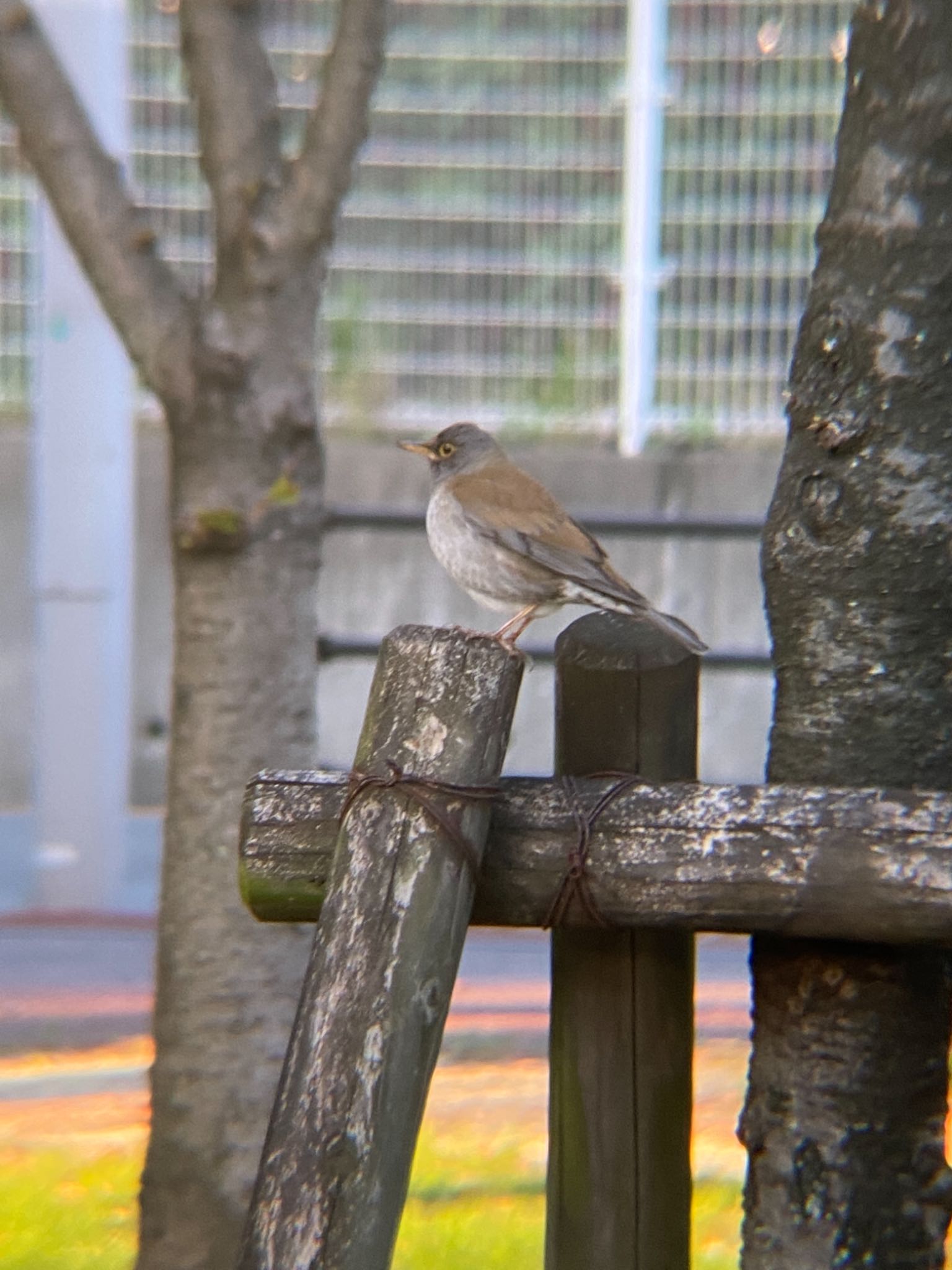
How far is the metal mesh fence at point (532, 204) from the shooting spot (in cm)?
1052

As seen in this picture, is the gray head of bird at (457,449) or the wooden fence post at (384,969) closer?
the wooden fence post at (384,969)

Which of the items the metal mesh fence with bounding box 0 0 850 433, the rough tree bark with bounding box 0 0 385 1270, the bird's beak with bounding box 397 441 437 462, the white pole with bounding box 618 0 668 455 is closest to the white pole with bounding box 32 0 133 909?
the metal mesh fence with bounding box 0 0 850 433

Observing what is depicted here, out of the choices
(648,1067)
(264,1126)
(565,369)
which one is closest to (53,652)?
(565,369)

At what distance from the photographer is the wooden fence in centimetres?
230

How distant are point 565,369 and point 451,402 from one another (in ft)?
2.31

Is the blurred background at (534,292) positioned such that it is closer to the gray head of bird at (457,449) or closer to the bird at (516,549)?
the gray head of bird at (457,449)

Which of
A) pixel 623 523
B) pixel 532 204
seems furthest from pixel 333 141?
pixel 532 204

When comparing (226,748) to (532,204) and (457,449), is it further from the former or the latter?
(532,204)

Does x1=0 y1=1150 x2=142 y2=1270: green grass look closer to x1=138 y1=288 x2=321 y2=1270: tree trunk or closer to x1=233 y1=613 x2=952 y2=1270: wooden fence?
x1=138 y1=288 x2=321 y2=1270: tree trunk

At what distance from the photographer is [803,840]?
241cm

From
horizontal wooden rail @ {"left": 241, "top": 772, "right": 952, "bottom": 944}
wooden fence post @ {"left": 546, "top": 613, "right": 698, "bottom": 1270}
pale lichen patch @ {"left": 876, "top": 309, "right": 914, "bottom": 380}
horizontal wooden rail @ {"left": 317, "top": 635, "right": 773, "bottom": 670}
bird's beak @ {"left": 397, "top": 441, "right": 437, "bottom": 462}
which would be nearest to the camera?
horizontal wooden rail @ {"left": 241, "top": 772, "right": 952, "bottom": 944}

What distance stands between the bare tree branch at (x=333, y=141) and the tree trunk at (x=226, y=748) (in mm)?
154

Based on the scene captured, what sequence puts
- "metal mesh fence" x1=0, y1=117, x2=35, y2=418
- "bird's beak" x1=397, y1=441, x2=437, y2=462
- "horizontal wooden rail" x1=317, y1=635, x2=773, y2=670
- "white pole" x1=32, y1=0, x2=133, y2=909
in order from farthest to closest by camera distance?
"metal mesh fence" x1=0, y1=117, x2=35, y2=418 < "white pole" x1=32, y1=0, x2=133, y2=909 < "horizontal wooden rail" x1=317, y1=635, x2=773, y2=670 < "bird's beak" x1=397, y1=441, x2=437, y2=462

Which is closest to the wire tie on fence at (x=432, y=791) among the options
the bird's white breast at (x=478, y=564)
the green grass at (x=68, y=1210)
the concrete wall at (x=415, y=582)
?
the bird's white breast at (x=478, y=564)
